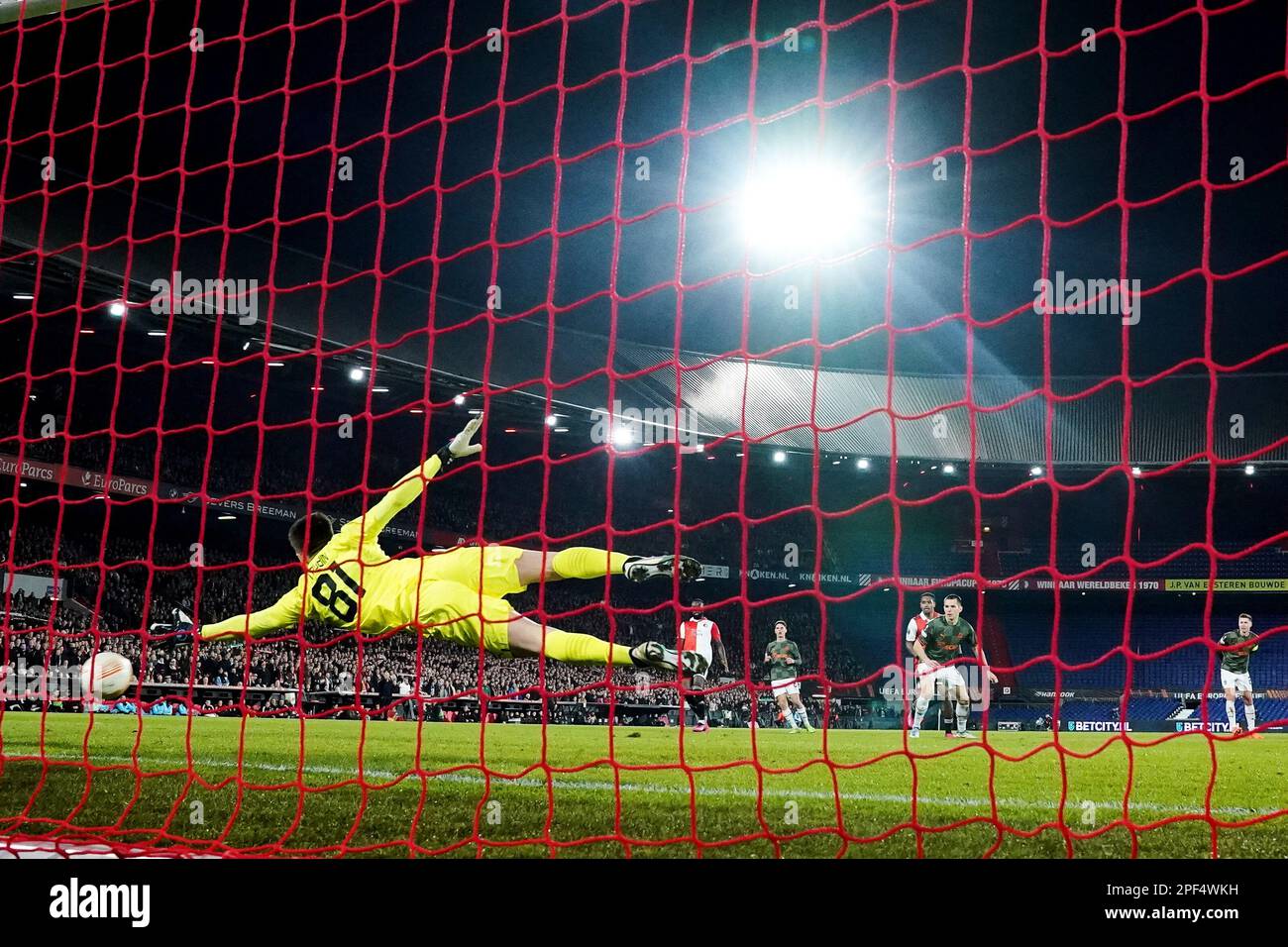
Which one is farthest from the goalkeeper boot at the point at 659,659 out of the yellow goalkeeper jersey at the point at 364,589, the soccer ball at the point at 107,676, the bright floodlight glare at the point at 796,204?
the bright floodlight glare at the point at 796,204

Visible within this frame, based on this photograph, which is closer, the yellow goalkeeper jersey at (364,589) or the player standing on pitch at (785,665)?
the yellow goalkeeper jersey at (364,589)

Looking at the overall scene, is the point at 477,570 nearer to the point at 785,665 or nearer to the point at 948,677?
the point at 948,677

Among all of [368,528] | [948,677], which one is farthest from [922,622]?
[368,528]

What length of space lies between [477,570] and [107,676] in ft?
5.91

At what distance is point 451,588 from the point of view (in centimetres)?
528

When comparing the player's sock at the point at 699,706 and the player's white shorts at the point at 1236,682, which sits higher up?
the player's white shorts at the point at 1236,682

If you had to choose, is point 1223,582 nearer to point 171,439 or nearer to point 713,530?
point 713,530

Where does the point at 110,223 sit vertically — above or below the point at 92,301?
above

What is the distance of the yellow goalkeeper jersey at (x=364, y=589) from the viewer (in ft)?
17.3

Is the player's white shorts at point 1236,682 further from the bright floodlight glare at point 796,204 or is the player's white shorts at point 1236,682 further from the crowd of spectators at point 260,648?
the bright floodlight glare at point 796,204

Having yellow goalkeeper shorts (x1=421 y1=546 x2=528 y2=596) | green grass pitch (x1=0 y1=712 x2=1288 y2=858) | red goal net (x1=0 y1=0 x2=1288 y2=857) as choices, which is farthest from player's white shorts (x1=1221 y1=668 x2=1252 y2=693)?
yellow goalkeeper shorts (x1=421 y1=546 x2=528 y2=596)

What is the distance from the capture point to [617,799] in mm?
4039
